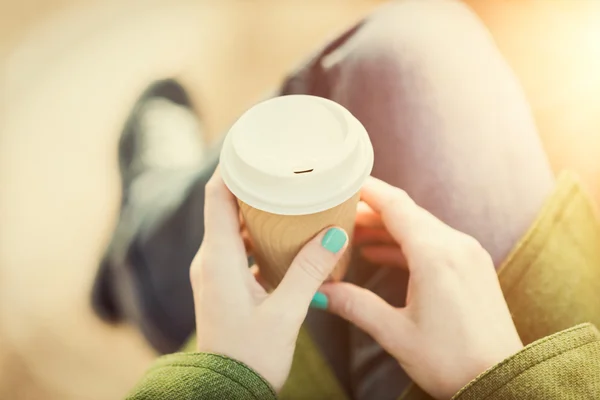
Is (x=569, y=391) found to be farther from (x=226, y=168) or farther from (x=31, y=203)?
(x=31, y=203)

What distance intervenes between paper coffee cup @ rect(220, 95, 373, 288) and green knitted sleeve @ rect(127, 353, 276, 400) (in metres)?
0.13

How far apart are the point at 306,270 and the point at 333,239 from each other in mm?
39

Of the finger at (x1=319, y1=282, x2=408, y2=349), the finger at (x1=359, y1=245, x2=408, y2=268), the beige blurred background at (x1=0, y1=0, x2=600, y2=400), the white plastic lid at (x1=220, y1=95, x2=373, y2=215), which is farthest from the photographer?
the beige blurred background at (x1=0, y1=0, x2=600, y2=400)

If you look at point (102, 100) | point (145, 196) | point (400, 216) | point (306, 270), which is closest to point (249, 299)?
point (306, 270)

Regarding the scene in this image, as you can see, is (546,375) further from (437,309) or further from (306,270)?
(306,270)

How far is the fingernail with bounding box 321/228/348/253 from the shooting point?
1.73 feet

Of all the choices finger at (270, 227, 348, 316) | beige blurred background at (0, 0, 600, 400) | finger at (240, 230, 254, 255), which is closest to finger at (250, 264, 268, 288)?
finger at (240, 230, 254, 255)

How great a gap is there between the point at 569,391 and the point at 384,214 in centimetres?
23

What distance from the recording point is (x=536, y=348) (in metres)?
0.51

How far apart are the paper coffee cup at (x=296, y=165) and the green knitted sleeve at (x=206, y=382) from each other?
127mm

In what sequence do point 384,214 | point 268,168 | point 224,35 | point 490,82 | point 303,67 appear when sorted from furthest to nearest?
point 224,35
point 303,67
point 490,82
point 384,214
point 268,168

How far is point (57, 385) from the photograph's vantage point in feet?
2.53

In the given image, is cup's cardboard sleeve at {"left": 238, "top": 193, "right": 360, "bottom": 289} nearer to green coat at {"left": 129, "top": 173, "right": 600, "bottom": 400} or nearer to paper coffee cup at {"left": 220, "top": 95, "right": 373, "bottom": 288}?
paper coffee cup at {"left": 220, "top": 95, "right": 373, "bottom": 288}

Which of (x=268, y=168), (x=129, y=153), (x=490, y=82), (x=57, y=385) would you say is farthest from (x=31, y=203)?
(x=490, y=82)
